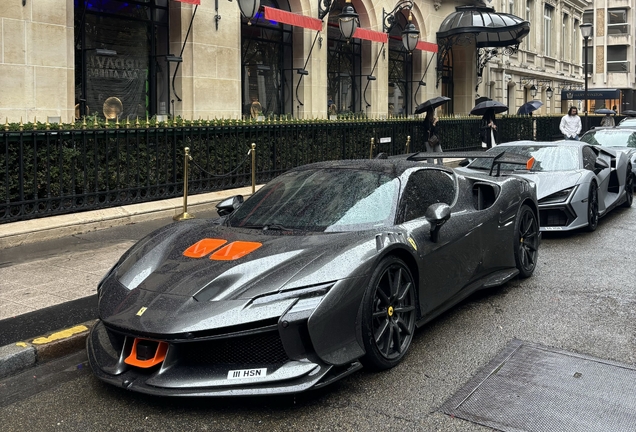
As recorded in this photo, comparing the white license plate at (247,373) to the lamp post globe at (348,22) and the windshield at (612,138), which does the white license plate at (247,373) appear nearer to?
the windshield at (612,138)

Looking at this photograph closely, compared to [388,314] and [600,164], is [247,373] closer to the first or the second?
[388,314]

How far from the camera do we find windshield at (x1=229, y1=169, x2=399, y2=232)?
16.2 ft

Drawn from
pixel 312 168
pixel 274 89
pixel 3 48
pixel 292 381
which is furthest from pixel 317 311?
pixel 274 89

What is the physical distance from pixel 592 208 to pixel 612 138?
6830 mm

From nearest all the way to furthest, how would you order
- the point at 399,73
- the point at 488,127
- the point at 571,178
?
the point at 571,178
the point at 488,127
the point at 399,73

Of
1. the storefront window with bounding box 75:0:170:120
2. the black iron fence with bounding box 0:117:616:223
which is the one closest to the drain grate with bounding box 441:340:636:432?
the black iron fence with bounding box 0:117:616:223

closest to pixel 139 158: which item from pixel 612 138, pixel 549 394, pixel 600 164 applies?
pixel 600 164

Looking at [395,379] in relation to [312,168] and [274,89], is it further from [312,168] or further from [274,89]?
[274,89]

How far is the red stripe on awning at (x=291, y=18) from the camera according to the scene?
15484 mm

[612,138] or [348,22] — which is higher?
[348,22]

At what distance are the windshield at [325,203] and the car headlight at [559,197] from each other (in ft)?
15.9

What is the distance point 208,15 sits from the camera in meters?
15.0

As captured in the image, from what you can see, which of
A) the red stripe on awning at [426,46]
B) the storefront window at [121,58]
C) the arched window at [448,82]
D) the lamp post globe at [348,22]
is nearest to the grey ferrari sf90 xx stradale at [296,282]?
the storefront window at [121,58]

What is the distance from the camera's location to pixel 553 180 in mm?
9539
